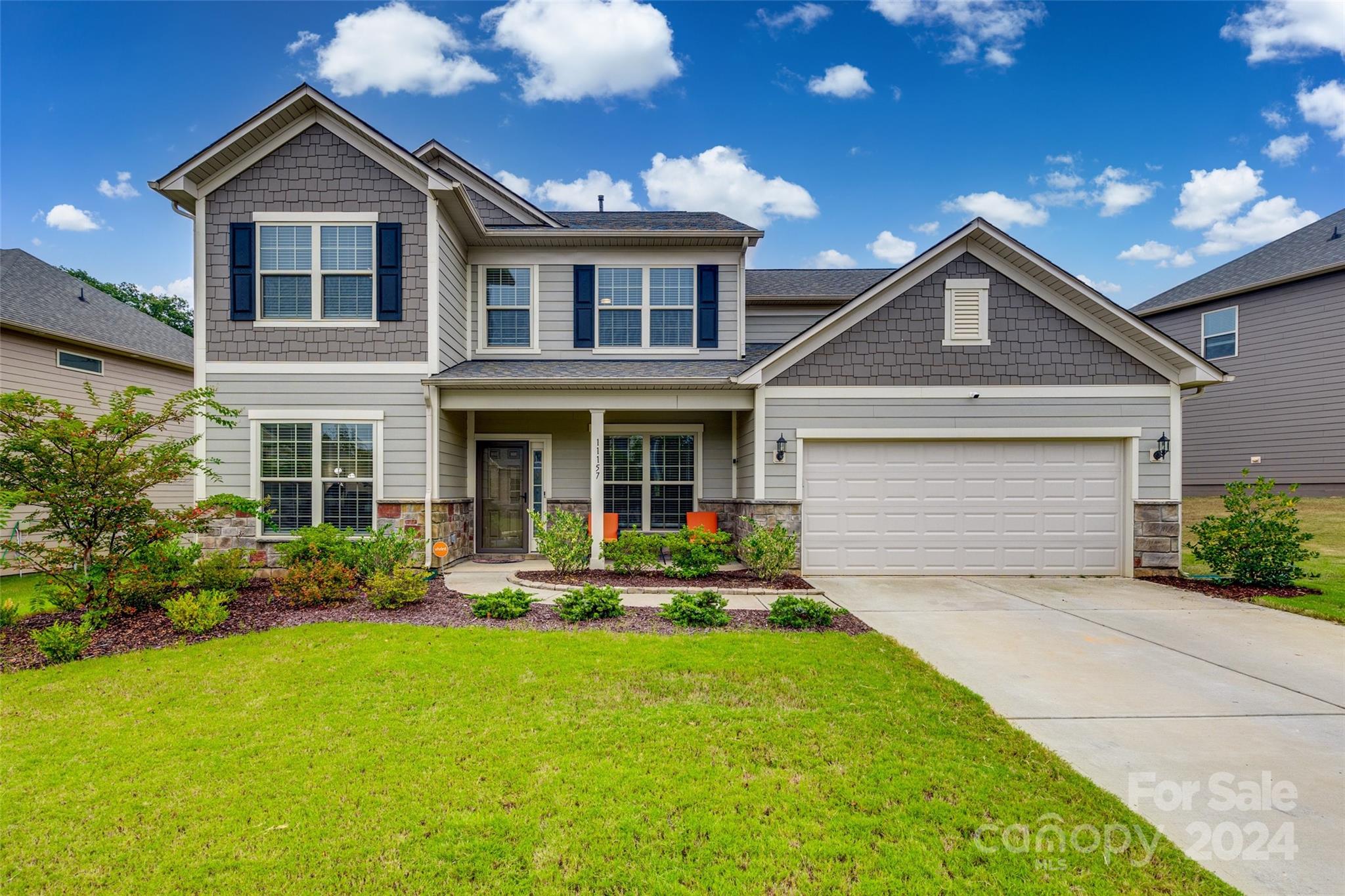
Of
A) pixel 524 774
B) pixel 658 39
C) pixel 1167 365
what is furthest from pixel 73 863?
pixel 658 39

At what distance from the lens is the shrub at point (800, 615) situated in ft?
19.0

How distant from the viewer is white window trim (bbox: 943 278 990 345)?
28.7 feet

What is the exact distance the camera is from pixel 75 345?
412 inches

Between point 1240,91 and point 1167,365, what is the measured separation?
362 inches

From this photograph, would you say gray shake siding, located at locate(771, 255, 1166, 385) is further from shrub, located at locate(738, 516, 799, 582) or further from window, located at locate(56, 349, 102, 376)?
window, located at locate(56, 349, 102, 376)

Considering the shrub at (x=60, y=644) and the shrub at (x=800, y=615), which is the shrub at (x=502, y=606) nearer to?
the shrub at (x=800, y=615)

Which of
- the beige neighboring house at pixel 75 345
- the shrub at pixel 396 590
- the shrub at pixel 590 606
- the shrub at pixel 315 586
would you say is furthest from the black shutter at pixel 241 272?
the shrub at pixel 590 606

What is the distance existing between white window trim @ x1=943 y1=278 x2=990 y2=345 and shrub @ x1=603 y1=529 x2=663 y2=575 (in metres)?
5.46

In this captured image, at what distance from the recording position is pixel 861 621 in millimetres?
6047

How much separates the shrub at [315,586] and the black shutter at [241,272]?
14.1 feet

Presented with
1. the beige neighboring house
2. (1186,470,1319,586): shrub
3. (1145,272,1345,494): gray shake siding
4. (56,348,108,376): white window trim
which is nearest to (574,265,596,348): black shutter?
the beige neighboring house

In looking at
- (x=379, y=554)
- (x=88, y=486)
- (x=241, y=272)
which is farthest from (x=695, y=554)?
(x=241, y=272)

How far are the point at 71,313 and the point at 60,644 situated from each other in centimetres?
1000

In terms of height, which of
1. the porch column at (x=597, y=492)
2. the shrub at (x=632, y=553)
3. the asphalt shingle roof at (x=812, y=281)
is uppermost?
the asphalt shingle roof at (x=812, y=281)
